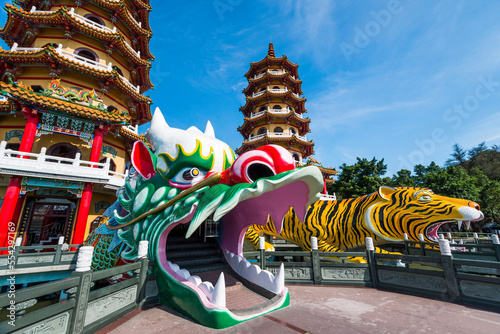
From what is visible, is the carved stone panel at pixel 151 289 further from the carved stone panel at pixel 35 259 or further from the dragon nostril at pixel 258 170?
the carved stone panel at pixel 35 259

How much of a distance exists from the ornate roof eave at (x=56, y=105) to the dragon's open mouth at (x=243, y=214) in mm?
8215

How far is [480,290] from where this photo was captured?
148 inches

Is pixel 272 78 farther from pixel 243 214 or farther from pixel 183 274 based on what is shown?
pixel 183 274

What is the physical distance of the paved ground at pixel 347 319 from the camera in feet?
9.29

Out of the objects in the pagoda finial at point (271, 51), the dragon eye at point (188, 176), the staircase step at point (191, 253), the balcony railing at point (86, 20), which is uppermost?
the pagoda finial at point (271, 51)

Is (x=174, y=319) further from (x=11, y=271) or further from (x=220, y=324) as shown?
(x=11, y=271)

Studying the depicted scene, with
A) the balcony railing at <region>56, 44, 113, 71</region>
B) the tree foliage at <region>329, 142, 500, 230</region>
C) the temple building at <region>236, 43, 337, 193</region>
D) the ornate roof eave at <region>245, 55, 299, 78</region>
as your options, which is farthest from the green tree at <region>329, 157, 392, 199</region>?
the balcony railing at <region>56, 44, 113, 71</region>

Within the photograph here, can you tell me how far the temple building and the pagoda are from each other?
31.7ft

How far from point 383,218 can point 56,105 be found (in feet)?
41.9

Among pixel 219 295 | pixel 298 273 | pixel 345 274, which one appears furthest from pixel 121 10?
pixel 345 274

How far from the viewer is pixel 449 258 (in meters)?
4.10

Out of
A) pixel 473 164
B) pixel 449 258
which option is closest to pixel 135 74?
pixel 449 258

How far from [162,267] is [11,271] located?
19.8ft

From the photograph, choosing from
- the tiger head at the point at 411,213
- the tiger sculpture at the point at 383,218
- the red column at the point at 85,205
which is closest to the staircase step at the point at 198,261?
the tiger sculpture at the point at 383,218
